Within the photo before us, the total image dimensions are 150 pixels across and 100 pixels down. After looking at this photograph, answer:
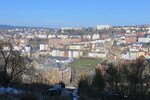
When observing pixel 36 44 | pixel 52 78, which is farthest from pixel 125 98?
pixel 36 44

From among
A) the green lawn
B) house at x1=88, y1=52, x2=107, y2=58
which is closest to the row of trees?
the green lawn

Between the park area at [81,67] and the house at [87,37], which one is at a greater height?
the house at [87,37]

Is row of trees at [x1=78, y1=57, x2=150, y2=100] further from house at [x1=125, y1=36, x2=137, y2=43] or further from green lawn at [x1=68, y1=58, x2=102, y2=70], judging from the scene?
house at [x1=125, y1=36, x2=137, y2=43]

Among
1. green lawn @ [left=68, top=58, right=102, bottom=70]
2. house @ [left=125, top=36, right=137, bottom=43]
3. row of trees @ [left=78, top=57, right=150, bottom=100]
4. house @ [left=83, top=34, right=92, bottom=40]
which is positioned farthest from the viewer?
house @ [left=83, top=34, right=92, bottom=40]

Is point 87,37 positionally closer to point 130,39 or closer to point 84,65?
point 130,39

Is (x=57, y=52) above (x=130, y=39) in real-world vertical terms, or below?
below

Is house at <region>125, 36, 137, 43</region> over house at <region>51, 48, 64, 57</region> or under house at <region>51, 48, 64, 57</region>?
over

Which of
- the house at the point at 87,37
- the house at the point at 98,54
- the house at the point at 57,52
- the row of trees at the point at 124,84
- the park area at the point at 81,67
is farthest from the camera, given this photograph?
the house at the point at 87,37

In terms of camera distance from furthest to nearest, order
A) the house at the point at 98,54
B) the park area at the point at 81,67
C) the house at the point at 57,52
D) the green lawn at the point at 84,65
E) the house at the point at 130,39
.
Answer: the house at the point at 130,39
the house at the point at 57,52
the house at the point at 98,54
the green lawn at the point at 84,65
the park area at the point at 81,67

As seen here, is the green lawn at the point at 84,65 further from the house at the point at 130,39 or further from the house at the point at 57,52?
the house at the point at 130,39

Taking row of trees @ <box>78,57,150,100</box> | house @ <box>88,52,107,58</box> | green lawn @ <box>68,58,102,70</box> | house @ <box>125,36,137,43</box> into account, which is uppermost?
house @ <box>125,36,137,43</box>

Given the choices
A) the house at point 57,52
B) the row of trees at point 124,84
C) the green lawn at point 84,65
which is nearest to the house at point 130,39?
the house at point 57,52

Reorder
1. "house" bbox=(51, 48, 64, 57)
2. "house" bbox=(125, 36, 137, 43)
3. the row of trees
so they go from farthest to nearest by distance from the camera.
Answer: "house" bbox=(125, 36, 137, 43) < "house" bbox=(51, 48, 64, 57) < the row of trees

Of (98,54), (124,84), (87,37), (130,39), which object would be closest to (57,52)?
(98,54)
